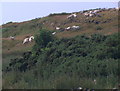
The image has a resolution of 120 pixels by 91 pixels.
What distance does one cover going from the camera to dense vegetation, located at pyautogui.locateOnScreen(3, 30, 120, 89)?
10.8 m

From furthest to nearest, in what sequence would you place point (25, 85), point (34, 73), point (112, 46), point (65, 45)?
point (65, 45), point (112, 46), point (34, 73), point (25, 85)

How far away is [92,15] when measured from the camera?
2096 inches

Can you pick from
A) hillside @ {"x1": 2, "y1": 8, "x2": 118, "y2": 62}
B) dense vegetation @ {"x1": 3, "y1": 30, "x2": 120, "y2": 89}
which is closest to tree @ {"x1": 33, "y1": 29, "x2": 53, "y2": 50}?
dense vegetation @ {"x1": 3, "y1": 30, "x2": 120, "y2": 89}

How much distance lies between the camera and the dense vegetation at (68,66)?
10820 mm

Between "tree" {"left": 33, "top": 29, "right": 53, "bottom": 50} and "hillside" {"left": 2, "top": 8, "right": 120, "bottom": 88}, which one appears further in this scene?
"tree" {"left": 33, "top": 29, "right": 53, "bottom": 50}

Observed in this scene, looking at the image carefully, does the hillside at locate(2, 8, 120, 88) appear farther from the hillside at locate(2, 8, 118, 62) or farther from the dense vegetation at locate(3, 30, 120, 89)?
the hillside at locate(2, 8, 118, 62)

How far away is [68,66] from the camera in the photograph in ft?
56.2

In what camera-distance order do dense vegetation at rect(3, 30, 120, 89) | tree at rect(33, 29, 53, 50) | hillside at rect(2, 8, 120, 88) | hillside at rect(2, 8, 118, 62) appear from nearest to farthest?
dense vegetation at rect(3, 30, 120, 89), hillside at rect(2, 8, 120, 88), tree at rect(33, 29, 53, 50), hillside at rect(2, 8, 118, 62)

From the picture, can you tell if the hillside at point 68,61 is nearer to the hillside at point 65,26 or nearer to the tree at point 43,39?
the tree at point 43,39

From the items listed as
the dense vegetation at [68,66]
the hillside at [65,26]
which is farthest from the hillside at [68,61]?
the hillside at [65,26]

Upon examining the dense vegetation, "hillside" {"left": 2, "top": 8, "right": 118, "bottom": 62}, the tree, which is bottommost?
the dense vegetation

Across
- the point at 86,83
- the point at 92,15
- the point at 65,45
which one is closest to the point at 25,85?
the point at 86,83

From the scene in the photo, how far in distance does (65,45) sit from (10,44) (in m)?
23.3

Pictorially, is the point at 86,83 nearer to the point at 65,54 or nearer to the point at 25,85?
the point at 25,85
